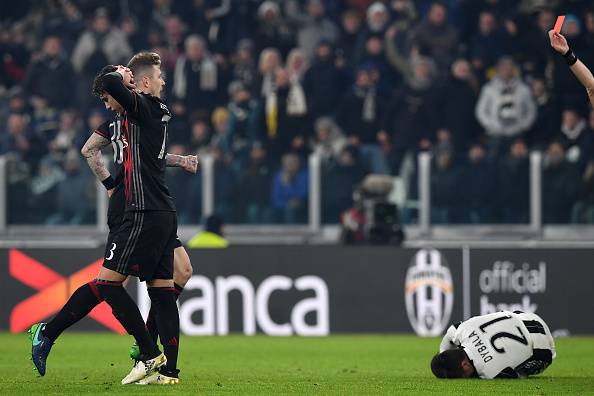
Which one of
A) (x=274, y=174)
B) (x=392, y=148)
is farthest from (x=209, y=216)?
(x=392, y=148)

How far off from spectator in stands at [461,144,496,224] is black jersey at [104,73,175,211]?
27.2 feet

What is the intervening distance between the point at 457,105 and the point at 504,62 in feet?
2.83

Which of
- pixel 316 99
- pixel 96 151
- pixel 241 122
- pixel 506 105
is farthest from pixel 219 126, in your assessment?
pixel 96 151

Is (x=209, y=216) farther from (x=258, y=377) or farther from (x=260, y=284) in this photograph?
(x=258, y=377)

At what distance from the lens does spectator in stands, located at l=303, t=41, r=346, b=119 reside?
18500 mm

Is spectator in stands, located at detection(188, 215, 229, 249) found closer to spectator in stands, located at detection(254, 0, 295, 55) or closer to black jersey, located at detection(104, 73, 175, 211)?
spectator in stands, located at detection(254, 0, 295, 55)

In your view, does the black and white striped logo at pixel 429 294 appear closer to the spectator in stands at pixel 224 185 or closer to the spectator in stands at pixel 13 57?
the spectator in stands at pixel 224 185

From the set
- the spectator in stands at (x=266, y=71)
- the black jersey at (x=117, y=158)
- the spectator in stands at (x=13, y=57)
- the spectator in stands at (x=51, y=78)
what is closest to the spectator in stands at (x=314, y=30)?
the spectator in stands at (x=266, y=71)

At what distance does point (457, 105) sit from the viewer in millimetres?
18000

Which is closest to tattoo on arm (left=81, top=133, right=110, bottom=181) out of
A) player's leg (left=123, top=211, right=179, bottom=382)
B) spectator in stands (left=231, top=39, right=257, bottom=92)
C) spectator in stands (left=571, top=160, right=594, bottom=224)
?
player's leg (left=123, top=211, right=179, bottom=382)

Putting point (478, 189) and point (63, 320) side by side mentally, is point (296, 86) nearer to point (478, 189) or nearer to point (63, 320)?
point (478, 189)

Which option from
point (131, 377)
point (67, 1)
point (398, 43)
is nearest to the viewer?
point (131, 377)

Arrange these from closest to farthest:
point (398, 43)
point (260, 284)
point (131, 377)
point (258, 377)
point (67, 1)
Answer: point (131, 377)
point (258, 377)
point (260, 284)
point (398, 43)
point (67, 1)

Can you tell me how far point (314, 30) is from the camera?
19875mm
